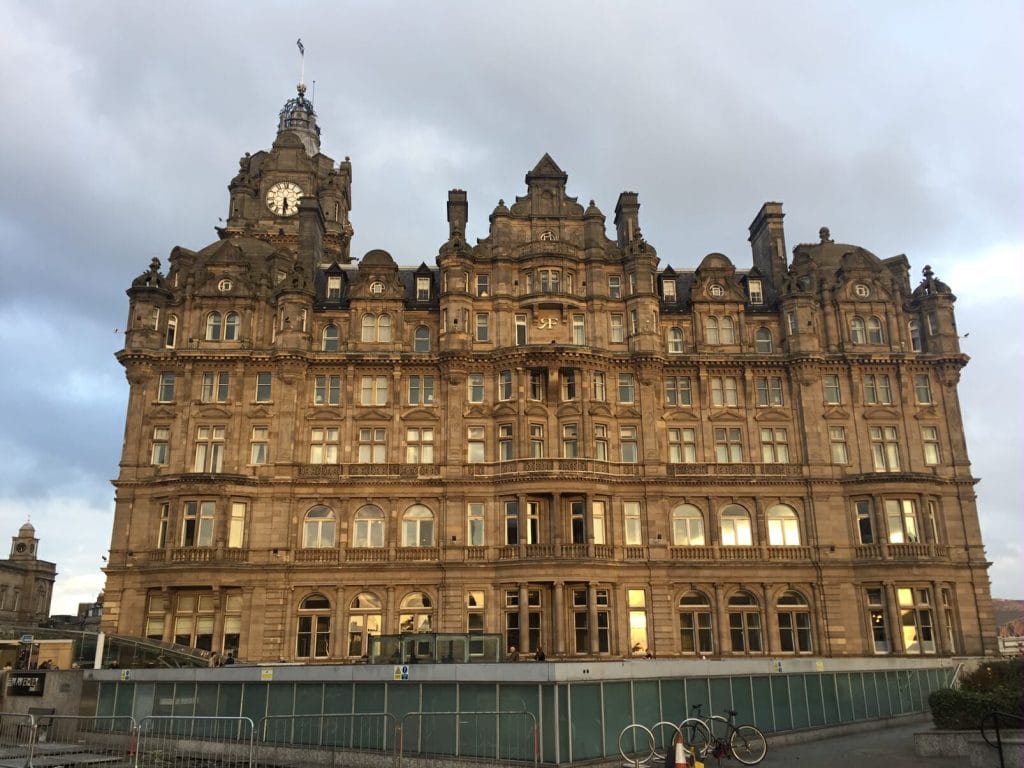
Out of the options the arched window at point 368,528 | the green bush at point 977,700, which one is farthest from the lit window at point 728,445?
the green bush at point 977,700

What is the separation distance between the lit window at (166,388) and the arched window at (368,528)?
13295 mm

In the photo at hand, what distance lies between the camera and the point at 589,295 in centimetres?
5359

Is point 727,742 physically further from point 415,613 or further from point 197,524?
point 197,524

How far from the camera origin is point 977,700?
2422 centimetres

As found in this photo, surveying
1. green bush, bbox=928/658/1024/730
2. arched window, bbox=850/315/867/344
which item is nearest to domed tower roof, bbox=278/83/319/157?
arched window, bbox=850/315/867/344

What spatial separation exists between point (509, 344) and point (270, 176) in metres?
32.9

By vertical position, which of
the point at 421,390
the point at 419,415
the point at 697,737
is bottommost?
the point at 697,737

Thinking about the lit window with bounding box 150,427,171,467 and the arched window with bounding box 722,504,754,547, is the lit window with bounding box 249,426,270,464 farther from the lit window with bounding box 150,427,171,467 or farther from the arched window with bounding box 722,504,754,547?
the arched window with bounding box 722,504,754,547

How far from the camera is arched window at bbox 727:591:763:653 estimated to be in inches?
1903

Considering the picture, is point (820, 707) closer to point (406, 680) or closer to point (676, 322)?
point (406, 680)

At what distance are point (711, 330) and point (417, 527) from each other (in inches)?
859

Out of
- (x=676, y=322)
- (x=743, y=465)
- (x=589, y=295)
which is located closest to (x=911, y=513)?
(x=743, y=465)

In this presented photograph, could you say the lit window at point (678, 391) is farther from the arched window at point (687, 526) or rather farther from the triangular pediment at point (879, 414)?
the triangular pediment at point (879, 414)

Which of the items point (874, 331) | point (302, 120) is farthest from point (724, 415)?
point (302, 120)
